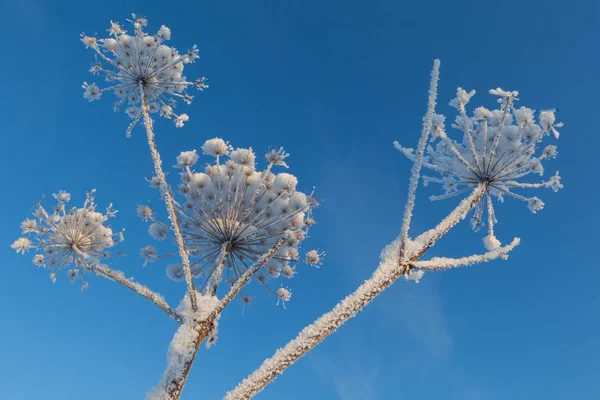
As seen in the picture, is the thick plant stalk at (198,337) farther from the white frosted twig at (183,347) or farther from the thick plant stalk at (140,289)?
the thick plant stalk at (140,289)

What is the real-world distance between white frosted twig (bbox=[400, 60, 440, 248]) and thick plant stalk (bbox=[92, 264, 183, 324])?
3.25 m

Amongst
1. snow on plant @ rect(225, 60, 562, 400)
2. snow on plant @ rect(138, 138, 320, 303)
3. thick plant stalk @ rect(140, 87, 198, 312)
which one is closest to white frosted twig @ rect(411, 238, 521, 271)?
snow on plant @ rect(225, 60, 562, 400)

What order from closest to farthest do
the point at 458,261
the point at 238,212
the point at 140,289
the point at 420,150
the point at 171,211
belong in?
the point at 420,150
the point at 458,261
the point at 140,289
the point at 171,211
the point at 238,212

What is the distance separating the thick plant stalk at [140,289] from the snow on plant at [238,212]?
3211 millimetres

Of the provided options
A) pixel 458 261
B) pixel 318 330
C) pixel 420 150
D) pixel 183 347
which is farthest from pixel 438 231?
pixel 183 347

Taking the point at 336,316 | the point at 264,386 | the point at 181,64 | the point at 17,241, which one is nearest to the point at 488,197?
the point at 336,316

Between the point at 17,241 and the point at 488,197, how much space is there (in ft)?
33.5

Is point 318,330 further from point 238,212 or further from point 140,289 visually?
point 238,212

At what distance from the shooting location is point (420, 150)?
3.27m

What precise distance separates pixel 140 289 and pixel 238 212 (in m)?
4.15

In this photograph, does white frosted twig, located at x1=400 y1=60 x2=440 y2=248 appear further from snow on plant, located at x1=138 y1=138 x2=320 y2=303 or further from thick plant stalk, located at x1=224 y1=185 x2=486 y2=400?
snow on plant, located at x1=138 y1=138 x2=320 y2=303

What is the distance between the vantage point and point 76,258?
10.0 m

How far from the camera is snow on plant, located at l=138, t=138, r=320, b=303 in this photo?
31.9 feet

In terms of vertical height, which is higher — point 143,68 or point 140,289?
point 143,68
